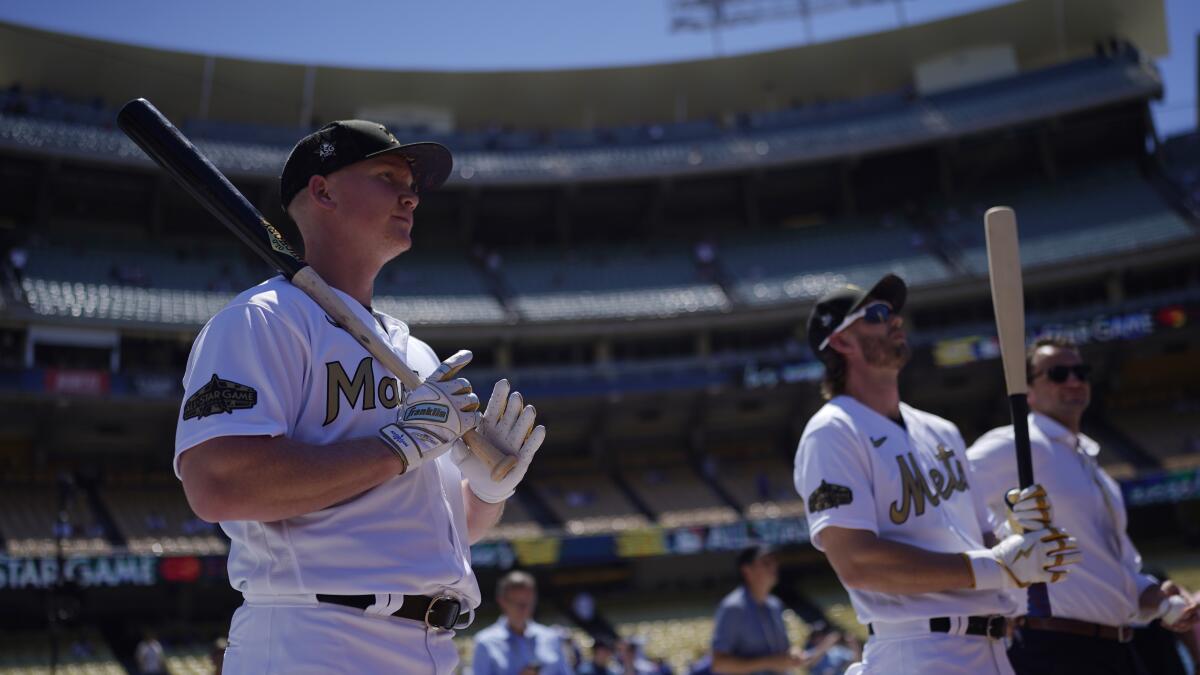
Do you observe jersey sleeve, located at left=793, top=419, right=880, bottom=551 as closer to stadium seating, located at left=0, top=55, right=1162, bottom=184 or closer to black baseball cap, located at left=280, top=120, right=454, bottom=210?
black baseball cap, located at left=280, top=120, right=454, bottom=210

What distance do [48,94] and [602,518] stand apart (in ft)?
73.3

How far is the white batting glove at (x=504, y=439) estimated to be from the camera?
9.32 feet

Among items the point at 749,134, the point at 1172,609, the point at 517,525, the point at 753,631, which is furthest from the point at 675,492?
the point at 1172,609

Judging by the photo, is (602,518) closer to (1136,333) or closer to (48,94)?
(1136,333)

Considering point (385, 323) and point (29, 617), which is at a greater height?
point (385, 323)

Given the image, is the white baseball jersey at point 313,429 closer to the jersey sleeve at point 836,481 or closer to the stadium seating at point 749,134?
the jersey sleeve at point 836,481

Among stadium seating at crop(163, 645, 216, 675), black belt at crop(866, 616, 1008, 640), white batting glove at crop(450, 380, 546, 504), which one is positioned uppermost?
white batting glove at crop(450, 380, 546, 504)

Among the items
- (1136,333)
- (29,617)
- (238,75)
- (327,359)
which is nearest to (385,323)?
(327,359)

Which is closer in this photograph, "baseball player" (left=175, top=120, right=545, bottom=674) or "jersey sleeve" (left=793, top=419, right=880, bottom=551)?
"baseball player" (left=175, top=120, right=545, bottom=674)

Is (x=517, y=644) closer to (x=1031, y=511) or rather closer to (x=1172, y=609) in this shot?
(x=1172, y=609)

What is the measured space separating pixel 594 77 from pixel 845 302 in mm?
32533

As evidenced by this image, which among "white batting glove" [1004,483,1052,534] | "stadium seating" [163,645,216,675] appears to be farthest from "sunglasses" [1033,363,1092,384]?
"stadium seating" [163,645,216,675]

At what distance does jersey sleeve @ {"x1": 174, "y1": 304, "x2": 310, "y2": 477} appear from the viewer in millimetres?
2365

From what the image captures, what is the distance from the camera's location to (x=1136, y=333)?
25.0 m
